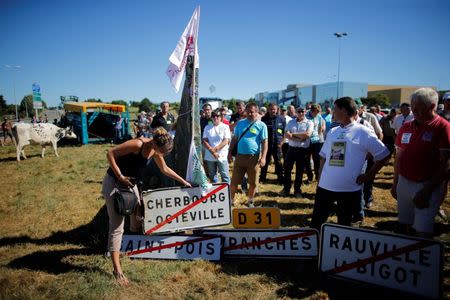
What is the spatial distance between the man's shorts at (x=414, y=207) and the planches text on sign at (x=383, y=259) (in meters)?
0.33

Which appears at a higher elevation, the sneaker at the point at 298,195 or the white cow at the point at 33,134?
the white cow at the point at 33,134

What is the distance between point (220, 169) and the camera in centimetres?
602

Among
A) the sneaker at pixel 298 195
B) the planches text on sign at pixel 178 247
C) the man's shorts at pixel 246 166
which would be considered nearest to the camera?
the planches text on sign at pixel 178 247

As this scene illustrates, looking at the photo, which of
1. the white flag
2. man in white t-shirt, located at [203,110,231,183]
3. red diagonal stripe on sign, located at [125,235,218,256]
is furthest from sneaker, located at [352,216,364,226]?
the white flag

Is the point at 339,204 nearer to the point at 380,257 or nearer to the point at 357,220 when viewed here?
the point at 380,257

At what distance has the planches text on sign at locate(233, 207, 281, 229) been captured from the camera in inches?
145

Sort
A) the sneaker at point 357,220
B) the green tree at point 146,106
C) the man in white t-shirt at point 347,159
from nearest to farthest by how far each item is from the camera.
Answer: the man in white t-shirt at point 347,159 < the sneaker at point 357,220 < the green tree at point 146,106

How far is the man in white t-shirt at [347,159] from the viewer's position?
124 inches

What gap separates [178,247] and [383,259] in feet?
8.14

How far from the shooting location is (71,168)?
1122 cm

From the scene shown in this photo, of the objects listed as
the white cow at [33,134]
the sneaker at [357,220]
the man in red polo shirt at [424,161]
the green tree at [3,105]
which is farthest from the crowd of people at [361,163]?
the green tree at [3,105]

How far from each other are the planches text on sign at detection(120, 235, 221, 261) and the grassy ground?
0.34ft

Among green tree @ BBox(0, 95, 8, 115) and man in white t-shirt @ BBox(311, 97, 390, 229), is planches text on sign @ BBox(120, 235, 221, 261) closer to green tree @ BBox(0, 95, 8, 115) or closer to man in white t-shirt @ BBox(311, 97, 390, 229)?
man in white t-shirt @ BBox(311, 97, 390, 229)

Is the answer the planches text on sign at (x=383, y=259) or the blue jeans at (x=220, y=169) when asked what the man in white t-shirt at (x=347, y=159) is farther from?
the blue jeans at (x=220, y=169)
